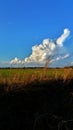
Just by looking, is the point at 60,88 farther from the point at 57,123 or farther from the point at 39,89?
the point at 57,123

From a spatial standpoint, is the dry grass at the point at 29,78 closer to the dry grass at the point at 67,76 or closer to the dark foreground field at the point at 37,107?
the dry grass at the point at 67,76

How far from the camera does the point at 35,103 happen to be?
9.80m

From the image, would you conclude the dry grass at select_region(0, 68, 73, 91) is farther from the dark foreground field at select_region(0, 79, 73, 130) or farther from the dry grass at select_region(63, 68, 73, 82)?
the dark foreground field at select_region(0, 79, 73, 130)

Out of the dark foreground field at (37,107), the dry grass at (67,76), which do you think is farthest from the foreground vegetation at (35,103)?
the dry grass at (67,76)

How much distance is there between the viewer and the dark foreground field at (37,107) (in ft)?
30.0

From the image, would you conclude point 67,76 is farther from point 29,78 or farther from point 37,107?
point 37,107

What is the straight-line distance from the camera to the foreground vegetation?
917cm

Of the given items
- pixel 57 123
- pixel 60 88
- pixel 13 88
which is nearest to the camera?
pixel 57 123

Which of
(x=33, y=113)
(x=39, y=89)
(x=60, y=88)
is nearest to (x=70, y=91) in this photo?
(x=60, y=88)

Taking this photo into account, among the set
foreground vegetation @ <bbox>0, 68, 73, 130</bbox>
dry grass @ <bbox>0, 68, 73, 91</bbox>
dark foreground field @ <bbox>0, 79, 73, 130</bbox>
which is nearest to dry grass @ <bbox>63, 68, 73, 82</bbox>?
dry grass @ <bbox>0, 68, 73, 91</bbox>

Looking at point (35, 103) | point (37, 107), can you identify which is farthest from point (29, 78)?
point (37, 107)

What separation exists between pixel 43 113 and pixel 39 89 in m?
0.85

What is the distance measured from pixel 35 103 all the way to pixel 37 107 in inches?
4.8

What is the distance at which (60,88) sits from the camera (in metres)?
10.6
